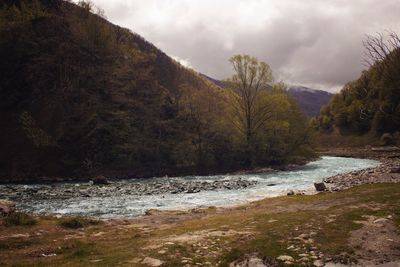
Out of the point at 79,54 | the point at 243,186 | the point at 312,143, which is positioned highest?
the point at 79,54

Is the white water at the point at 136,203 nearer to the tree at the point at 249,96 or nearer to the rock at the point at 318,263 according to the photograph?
the rock at the point at 318,263

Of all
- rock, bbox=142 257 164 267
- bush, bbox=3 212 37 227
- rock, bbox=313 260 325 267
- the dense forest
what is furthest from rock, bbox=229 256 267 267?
the dense forest

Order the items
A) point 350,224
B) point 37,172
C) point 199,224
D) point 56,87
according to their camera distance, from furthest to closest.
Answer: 1. point 56,87
2. point 37,172
3. point 199,224
4. point 350,224

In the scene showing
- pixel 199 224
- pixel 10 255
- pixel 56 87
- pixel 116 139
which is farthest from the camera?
pixel 56 87

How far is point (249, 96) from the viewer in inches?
2670

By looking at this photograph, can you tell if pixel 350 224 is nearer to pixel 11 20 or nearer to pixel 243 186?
pixel 243 186

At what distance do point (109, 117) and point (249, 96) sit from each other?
30.7m

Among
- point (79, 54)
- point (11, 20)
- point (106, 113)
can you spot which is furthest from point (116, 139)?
point (11, 20)

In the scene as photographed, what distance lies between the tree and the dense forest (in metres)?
0.21

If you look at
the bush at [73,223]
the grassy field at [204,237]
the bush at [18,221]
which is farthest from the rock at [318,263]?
the bush at [18,221]

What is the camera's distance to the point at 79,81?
260 feet

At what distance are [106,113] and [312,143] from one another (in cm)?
4561

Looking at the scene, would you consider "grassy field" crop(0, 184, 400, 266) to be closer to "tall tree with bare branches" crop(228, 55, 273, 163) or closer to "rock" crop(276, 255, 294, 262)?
"rock" crop(276, 255, 294, 262)

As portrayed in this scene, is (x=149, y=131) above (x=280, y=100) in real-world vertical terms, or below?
below
